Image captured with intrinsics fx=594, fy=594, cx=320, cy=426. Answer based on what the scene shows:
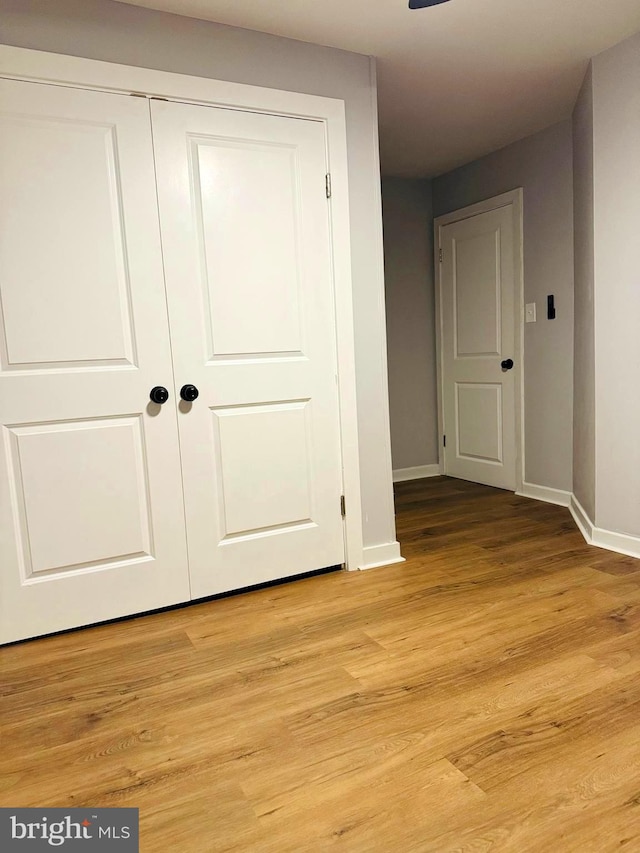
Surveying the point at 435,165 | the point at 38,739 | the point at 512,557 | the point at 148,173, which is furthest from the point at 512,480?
the point at 38,739

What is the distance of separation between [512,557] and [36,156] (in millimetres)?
2602

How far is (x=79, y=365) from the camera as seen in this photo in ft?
7.24

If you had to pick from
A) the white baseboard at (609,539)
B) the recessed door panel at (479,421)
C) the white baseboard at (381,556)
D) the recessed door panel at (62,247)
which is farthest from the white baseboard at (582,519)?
the recessed door panel at (62,247)

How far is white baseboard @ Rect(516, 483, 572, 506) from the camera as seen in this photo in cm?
377

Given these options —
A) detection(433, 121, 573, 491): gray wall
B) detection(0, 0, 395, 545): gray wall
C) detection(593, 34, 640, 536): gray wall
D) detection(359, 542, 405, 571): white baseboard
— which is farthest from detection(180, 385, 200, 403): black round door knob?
detection(433, 121, 573, 491): gray wall

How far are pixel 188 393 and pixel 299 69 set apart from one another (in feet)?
4.78

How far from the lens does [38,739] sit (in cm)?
160

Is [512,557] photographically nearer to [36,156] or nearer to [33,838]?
[33,838]

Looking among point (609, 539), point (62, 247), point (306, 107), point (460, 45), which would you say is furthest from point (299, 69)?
point (609, 539)

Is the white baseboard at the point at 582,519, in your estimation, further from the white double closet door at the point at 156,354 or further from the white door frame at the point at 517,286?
the white double closet door at the point at 156,354

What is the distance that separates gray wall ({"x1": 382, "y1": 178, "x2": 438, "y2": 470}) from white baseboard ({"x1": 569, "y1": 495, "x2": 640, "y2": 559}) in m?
1.71

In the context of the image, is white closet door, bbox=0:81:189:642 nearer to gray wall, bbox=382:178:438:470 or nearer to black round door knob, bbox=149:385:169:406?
black round door knob, bbox=149:385:169:406

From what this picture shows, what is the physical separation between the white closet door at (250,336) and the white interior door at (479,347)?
1902mm

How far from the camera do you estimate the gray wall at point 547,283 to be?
360 cm
